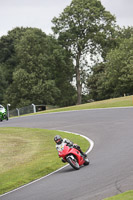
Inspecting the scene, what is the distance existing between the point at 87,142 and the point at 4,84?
51939 mm

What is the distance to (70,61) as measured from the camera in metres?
70.9

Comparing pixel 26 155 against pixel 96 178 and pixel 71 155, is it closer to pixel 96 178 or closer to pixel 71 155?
pixel 71 155

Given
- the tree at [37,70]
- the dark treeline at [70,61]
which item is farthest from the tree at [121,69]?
the tree at [37,70]

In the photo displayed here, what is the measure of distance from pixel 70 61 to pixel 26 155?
5153 centimetres

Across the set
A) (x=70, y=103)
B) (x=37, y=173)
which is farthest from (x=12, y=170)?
(x=70, y=103)

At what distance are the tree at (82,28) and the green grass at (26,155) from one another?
3799cm

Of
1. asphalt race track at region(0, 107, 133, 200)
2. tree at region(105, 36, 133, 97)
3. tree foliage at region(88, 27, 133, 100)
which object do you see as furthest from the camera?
tree foliage at region(88, 27, 133, 100)

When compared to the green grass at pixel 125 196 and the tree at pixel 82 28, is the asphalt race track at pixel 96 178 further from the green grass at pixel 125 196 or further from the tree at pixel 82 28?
the tree at pixel 82 28

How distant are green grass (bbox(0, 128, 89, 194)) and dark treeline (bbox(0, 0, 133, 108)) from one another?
33.0 metres

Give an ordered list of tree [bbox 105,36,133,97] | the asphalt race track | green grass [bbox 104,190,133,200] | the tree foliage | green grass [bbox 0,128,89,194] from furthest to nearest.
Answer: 1. the tree foliage
2. tree [bbox 105,36,133,97]
3. green grass [bbox 0,128,89,194]
4. the asphalt race track
5. green grass [bbox 104,190,133,200]

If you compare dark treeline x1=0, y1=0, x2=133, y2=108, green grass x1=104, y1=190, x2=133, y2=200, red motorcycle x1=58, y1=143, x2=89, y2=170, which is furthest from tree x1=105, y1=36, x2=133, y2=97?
green grass x1=104, y1=190, x2=133, y2=200

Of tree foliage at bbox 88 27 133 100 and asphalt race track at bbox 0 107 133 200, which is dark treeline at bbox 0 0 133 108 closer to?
tree foliage at bbox 88 27 133 100

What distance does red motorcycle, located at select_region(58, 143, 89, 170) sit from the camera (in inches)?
550

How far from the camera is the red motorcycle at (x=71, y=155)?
45.8 feet
